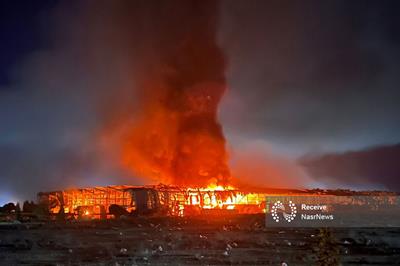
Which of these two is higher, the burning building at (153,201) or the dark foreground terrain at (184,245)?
the burning building at (153,201)

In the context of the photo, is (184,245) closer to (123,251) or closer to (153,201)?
(123,251)

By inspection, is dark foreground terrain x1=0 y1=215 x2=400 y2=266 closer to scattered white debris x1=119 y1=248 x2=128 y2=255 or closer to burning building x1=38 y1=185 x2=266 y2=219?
scattered white debris x1=119 y1=248 x2=128 y2=255

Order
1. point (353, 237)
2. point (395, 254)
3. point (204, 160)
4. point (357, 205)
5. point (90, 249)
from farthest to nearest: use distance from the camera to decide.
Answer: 1. point (204, 160)
2. point (357, 205)
3. point (353, 237)
4. point (90, 249)
5. point (395, 254)

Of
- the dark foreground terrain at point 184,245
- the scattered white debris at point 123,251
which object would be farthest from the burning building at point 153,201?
the scattered white debris at point 123,251

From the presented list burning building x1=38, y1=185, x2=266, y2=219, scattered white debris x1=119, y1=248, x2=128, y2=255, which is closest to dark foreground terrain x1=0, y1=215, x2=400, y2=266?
scattered white debris x1=119, y1=248, x2=128, y2=255

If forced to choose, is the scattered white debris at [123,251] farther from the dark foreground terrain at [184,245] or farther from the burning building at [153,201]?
the burning building at [153,201]

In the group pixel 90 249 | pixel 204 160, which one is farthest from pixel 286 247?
pixel 204 160

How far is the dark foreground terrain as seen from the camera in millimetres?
28188

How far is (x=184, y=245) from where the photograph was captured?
33.5 m

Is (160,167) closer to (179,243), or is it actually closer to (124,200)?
(124,200)

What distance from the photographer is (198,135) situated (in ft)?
281

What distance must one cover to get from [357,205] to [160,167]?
3708cm

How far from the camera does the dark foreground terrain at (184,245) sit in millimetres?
28188

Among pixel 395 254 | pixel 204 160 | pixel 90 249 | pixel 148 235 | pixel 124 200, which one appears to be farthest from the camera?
pixel 204 160
